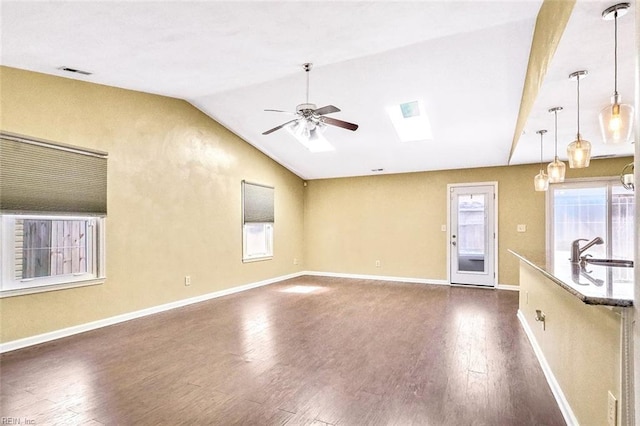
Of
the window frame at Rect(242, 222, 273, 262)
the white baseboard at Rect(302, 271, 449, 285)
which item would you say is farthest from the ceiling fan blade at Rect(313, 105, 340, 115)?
the white baseboard at Rect(302, 271, 449, 285)

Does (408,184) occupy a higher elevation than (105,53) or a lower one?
lower

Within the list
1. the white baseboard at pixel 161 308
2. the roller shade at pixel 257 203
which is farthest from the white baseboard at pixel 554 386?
the roller shade at pixel 257 203

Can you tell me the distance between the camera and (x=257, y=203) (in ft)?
21.5

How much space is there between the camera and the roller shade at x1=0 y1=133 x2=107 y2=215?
322cm

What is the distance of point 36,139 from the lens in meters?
3.42

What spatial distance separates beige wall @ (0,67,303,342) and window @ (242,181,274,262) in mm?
171

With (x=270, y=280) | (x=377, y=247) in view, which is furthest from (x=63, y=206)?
(x=377, y=247)

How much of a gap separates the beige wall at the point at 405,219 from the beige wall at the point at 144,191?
205 cm

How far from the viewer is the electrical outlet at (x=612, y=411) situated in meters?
1.42

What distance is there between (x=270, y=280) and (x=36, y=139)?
4.51 m

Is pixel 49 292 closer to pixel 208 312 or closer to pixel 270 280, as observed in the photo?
pixel 208 312

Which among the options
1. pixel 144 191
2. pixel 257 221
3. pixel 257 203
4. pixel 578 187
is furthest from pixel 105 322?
pixel 578 187

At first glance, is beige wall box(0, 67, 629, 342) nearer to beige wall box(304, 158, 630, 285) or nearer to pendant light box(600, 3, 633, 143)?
beige wall box(304, 158, 630, 285)

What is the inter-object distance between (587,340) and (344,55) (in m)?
3.08
